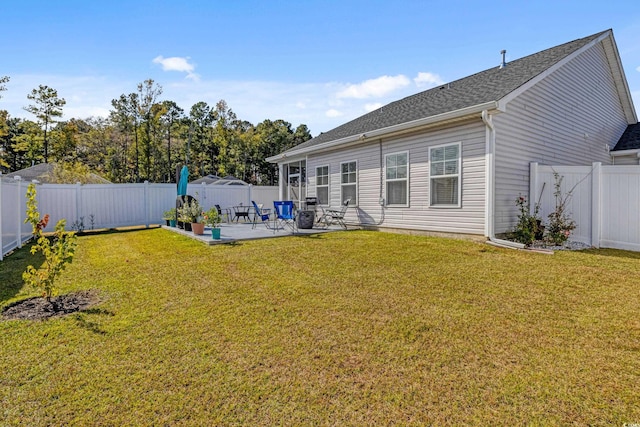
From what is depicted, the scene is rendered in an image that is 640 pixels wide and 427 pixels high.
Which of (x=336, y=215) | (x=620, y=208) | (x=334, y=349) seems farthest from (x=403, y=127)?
(x=334, y=349)

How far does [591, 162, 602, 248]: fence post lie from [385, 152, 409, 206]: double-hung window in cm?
394

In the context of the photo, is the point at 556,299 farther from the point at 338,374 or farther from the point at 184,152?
the point at 184,152

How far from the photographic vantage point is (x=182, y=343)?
263 centimetres

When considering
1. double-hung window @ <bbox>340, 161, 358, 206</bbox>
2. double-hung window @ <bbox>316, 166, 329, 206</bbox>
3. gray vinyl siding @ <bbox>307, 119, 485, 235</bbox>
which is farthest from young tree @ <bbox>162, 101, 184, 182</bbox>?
double-hung window @ <bbox>340, 161, 358, 206</bbox>

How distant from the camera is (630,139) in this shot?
1097cm

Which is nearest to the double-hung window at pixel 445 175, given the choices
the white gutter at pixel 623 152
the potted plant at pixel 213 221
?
the potted plant at pixel 213 221

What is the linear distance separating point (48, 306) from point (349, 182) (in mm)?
8459

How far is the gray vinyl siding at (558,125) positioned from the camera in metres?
7.30

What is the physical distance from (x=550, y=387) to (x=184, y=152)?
3569 centimetres

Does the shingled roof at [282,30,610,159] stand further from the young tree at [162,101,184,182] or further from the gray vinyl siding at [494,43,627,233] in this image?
the young tree at [162,101,184,182]

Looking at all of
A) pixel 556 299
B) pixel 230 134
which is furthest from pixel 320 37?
pixel 230 134

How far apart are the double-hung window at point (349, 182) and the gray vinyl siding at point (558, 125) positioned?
4.36 metres

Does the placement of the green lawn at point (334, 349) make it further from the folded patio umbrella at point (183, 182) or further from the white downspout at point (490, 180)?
the folded patio umbrella at point (183, 182)

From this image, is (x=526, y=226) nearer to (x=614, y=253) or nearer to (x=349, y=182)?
(x=614, y=253)
